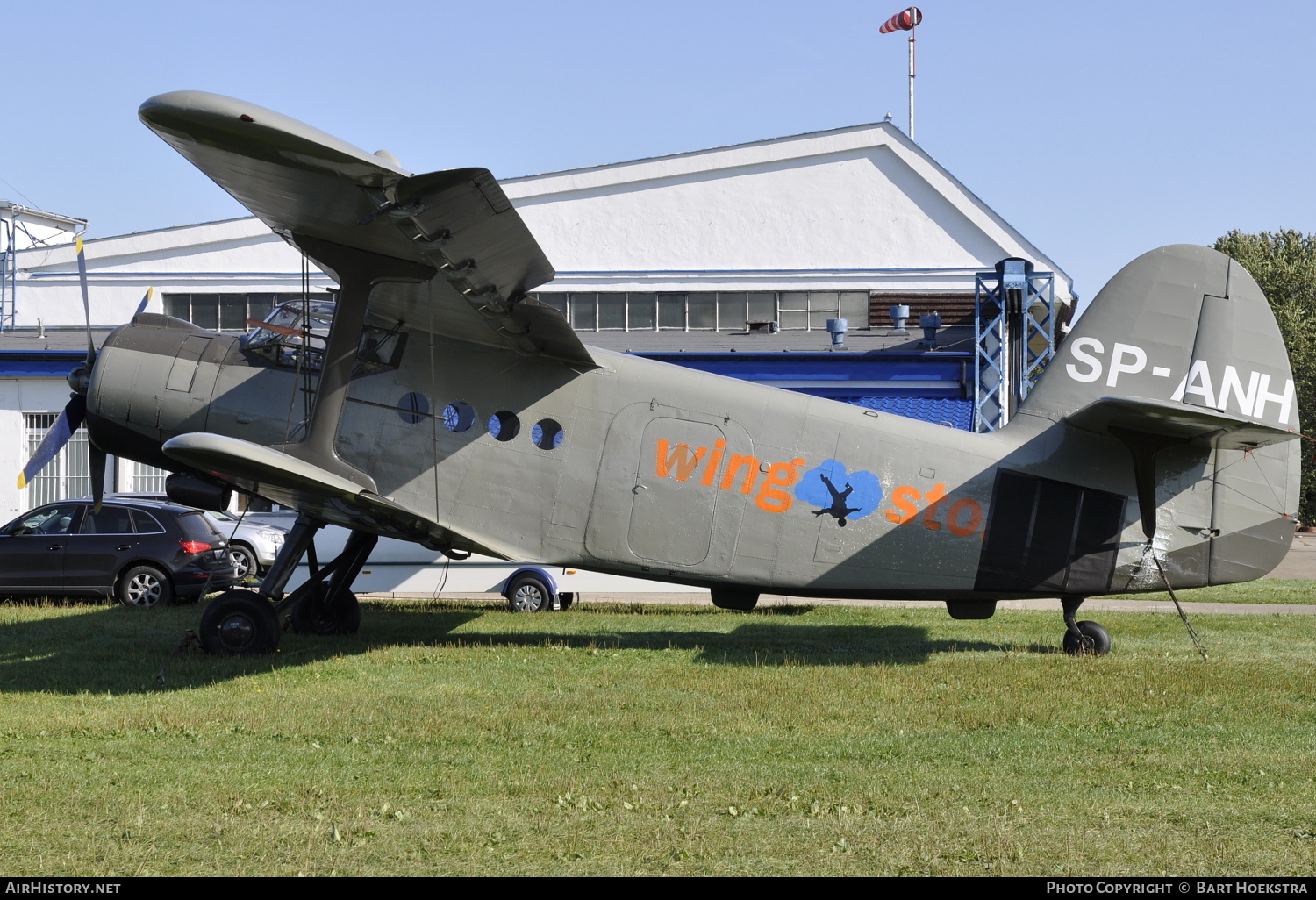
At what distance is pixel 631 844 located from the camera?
5.60 meters

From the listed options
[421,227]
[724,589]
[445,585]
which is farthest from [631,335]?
[421,227]

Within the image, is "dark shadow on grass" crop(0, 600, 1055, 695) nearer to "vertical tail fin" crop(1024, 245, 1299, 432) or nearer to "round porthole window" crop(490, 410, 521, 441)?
"round porthole window" crop(490, 410, 521, 441)

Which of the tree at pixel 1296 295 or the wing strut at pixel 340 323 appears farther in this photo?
the tree at pixel 1296 295

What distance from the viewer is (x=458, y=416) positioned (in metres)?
10.8

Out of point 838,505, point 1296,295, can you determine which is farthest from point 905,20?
point 838,505

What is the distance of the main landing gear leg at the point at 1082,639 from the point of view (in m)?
11.6

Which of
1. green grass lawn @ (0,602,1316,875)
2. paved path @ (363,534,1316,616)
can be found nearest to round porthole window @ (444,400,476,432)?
green grass lawn @ (0,602,1316,875)

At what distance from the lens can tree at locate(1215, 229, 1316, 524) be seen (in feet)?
150

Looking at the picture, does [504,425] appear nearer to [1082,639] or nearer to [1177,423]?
[1177,423]

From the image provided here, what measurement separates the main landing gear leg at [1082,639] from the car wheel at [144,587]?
11808 mm

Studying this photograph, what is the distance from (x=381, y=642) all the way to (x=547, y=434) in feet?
10.8

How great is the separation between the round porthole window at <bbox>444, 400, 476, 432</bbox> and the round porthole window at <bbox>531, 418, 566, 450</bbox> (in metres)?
0.59

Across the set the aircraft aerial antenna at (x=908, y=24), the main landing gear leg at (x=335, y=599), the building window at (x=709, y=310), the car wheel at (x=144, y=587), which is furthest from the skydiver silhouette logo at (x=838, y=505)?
the aircraft aerial antenna at (x=908, y=24)

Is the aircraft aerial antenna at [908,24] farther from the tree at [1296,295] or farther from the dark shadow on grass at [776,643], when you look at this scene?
the dark shadow on grass at [776,643]
